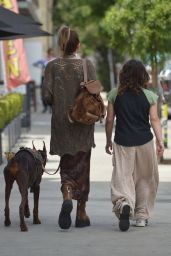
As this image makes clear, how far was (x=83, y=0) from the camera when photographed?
4459cm

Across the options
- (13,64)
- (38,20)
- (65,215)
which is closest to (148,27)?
(13,64)

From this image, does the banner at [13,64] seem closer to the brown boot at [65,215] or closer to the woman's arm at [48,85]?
the woman's arm at [48,85]

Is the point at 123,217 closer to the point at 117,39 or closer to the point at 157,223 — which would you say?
the point at 157,223

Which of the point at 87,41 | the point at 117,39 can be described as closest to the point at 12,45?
the point at 117,39

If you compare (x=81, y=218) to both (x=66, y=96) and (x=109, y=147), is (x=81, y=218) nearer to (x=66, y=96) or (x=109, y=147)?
(x=109, y=147)

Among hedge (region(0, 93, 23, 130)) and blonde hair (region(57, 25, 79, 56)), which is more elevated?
blonde hair (region(57, 25, 79, 56))

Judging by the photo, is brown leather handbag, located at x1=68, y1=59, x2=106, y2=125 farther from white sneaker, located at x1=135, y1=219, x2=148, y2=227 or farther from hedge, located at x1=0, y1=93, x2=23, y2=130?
hedge, located at x1=0, y1=93, x2=23, y2=130

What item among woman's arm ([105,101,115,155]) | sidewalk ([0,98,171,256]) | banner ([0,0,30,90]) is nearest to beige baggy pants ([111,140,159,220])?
woman's arm ([105,101,115,155])

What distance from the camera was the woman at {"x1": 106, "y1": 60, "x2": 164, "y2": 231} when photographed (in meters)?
10.4

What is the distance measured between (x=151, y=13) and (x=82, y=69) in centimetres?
1013

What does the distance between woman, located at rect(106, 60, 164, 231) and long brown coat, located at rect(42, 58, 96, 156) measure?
0.26m

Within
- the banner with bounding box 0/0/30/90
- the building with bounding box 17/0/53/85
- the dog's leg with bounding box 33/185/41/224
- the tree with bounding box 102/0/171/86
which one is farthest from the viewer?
the building with bounding box 17/0/53/85

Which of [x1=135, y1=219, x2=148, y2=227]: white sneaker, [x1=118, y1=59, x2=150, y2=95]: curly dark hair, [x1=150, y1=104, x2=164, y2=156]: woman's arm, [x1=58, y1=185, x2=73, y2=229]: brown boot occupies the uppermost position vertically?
[x1=118, y1=59, x2=150, y2=95]: curly dark hair

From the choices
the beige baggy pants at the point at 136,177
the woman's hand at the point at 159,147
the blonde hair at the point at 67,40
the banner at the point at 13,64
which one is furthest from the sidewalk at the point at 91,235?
the banner at the point at 13,64
